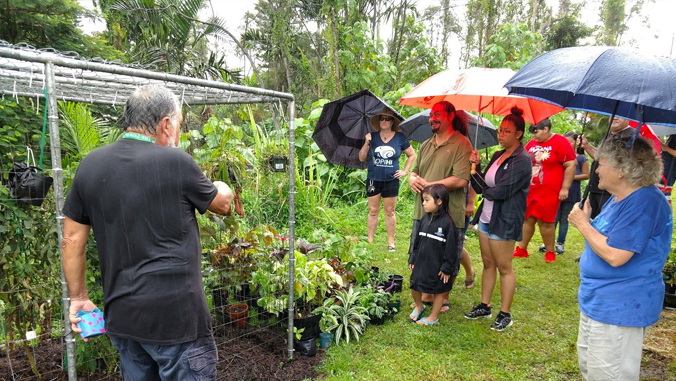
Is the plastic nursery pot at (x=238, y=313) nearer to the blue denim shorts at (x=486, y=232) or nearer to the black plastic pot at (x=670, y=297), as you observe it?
the blue denim shorts at (x=486, y=232)

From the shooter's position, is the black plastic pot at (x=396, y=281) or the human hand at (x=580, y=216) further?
the black plastic pot at (x=396, y=281)

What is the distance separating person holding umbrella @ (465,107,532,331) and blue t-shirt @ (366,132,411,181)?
66.6 inches

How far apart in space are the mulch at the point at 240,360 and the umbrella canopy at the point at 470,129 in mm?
2766

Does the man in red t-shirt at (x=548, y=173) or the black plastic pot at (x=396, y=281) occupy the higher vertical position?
the man in red t-shirt at (x=548, y=173)

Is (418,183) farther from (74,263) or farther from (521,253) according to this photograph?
(521,253)

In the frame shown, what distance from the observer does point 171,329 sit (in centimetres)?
170

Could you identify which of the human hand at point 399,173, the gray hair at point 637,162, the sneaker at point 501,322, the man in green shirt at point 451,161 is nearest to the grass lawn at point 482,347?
the sneaker at point 501,322

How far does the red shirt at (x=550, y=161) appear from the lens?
16.2 ft

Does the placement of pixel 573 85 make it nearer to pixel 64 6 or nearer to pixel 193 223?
pixel 193 223

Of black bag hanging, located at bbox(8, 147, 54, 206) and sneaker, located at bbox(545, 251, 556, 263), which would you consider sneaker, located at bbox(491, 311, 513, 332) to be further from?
black bag hanging, located at bbox(8, 147, 54, 206)

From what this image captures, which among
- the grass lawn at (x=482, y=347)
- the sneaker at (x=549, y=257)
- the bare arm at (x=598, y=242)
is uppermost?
the bare arm at (x=598, y=242)

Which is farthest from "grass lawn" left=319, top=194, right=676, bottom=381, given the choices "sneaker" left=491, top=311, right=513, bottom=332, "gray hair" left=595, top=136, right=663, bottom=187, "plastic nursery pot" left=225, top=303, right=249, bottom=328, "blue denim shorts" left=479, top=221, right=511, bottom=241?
"gray hair" left=595, top=136, right=663, bottom=187

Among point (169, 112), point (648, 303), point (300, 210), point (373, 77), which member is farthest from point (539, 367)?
point (373, 77)

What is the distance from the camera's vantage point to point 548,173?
506cm
